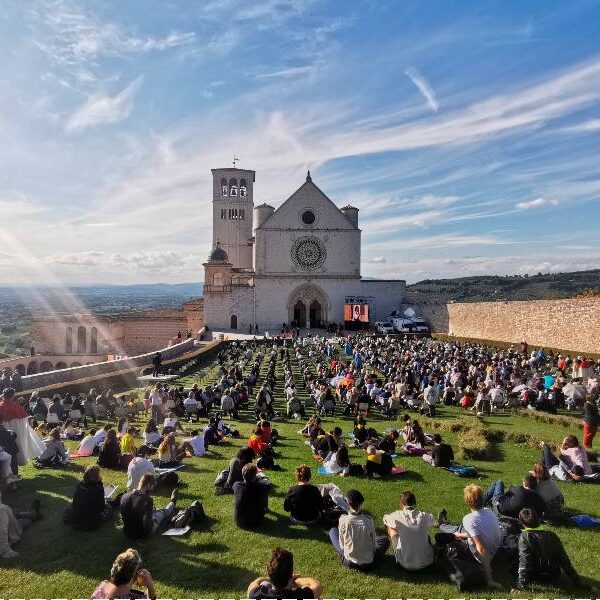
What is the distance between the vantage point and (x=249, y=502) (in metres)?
7.13

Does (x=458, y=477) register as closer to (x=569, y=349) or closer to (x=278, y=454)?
(x=278, y=454)

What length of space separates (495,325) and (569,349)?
8924mm

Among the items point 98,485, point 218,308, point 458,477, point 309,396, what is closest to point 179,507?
point 98,485

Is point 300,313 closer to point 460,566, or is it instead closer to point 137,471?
point 137,471

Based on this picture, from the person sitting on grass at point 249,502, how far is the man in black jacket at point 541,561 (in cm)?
323

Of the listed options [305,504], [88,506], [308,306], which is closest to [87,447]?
[88,506]

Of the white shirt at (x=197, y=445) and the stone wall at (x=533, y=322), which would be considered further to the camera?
the stone wall at (x=533, y=322)

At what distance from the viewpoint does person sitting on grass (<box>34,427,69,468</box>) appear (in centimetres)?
977

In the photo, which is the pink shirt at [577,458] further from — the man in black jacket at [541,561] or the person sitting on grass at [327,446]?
the person sitting on grass at [327,446]

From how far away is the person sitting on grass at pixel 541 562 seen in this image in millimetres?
5531

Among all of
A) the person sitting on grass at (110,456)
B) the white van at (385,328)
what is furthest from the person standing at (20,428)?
the white van at (385,328)

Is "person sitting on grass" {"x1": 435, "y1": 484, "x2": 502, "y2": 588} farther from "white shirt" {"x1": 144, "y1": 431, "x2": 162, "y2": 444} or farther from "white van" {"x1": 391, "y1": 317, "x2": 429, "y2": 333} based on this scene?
"white van" {"x1": 391, "y1": 317, "x2": 429, "y2": 333}

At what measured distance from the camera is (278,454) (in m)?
11.1

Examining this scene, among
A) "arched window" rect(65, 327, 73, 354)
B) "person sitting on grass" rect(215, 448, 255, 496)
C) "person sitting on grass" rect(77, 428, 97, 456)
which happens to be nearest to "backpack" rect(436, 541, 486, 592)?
"person sitting on grass" rect(215, 448, 255, 496)
